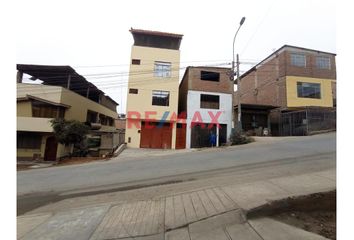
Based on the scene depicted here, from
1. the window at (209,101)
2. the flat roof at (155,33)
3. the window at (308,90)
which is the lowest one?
the window at (209,101)

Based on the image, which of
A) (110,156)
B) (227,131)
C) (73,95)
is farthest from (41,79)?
(227,131)

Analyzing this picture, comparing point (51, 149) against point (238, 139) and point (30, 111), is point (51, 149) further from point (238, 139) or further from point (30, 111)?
point (238, 139)

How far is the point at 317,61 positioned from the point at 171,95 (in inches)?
701

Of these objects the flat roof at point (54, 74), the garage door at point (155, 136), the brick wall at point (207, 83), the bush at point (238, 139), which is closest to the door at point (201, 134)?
the garage door at point (155, 136)

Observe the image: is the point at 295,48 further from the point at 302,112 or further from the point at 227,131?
the point at 227,131

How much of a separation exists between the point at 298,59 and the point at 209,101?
1190 cm

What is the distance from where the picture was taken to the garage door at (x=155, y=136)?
22.3 meters

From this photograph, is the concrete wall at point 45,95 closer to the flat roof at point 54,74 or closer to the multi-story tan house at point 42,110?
the multi-story tan house at point 42,110

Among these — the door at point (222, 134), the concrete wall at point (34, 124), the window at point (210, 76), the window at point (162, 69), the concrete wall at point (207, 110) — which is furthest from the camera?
the window at point (210, 76)

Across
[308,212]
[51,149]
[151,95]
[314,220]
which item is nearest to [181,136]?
[151,95]

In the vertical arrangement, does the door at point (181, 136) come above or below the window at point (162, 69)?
below

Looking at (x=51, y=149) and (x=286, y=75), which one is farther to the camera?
(x=286, y=75)

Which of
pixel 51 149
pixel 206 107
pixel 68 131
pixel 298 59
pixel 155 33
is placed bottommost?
pixel 51 149

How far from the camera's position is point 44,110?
2075 cm
